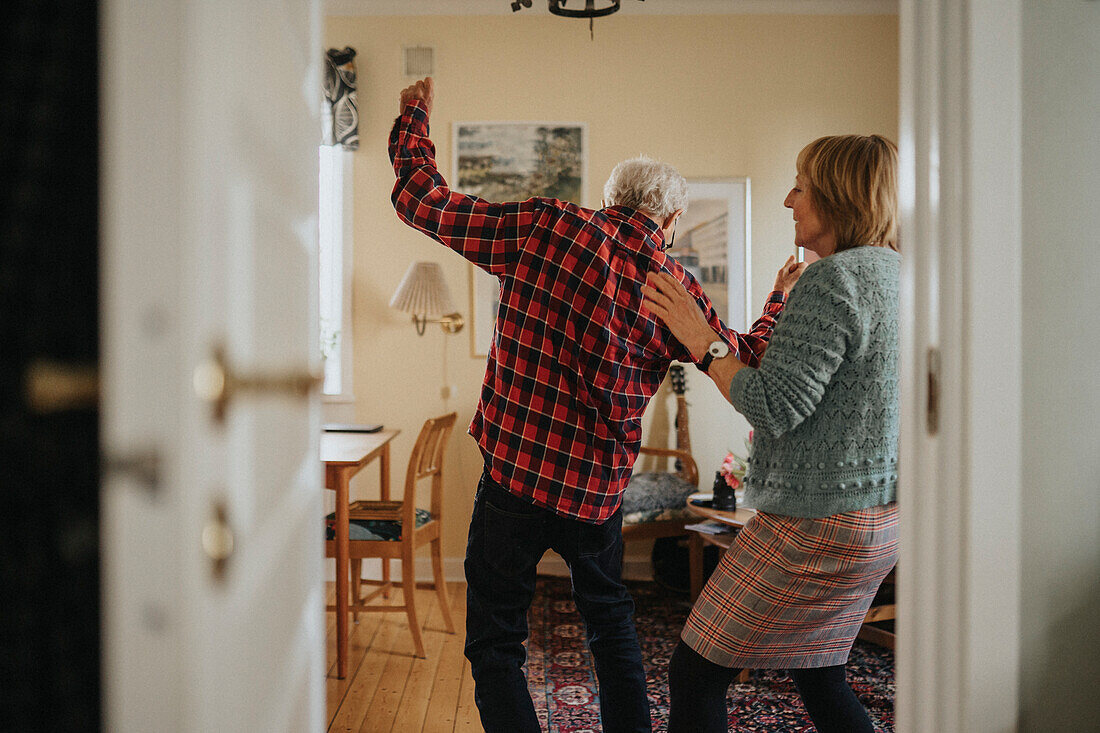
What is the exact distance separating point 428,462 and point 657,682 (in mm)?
1193

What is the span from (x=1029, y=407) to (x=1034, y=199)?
10.9 inches

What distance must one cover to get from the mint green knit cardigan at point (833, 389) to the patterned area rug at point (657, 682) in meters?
1.32

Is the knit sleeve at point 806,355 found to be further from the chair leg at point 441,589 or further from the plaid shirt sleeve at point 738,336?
the chair leg at point 441,589

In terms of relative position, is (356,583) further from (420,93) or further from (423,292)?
(420,93)

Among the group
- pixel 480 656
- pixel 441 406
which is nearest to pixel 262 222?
pixel 480 656

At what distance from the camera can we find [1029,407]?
3.23ft

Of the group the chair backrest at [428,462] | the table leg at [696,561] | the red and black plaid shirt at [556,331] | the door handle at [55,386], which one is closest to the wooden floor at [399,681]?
the chair backrest at [428,462]

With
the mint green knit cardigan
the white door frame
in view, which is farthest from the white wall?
the mint green knit cardigan

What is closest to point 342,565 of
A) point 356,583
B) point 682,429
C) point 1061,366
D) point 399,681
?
point 399,681

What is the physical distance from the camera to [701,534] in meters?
3.02

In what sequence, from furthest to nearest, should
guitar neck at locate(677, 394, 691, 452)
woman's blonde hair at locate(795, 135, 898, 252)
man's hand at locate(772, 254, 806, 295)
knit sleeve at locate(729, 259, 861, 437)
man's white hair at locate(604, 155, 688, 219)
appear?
guitar neck at locate(677, 394, 691, 452), man's hand at locate(772, 254, 806, 295), man's white hair at locate(604, 155, 688, 219), woman's blonde hair at locate(795, 135, 898, 252), knit sleeve at locate(729, 259, 861, 437)

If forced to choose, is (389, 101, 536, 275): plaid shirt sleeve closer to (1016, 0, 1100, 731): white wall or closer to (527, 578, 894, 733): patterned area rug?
(1016, 0, 1100, 731): white wall

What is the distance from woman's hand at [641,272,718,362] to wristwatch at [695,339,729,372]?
0.02 m

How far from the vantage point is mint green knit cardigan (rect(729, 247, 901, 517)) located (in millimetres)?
1220
